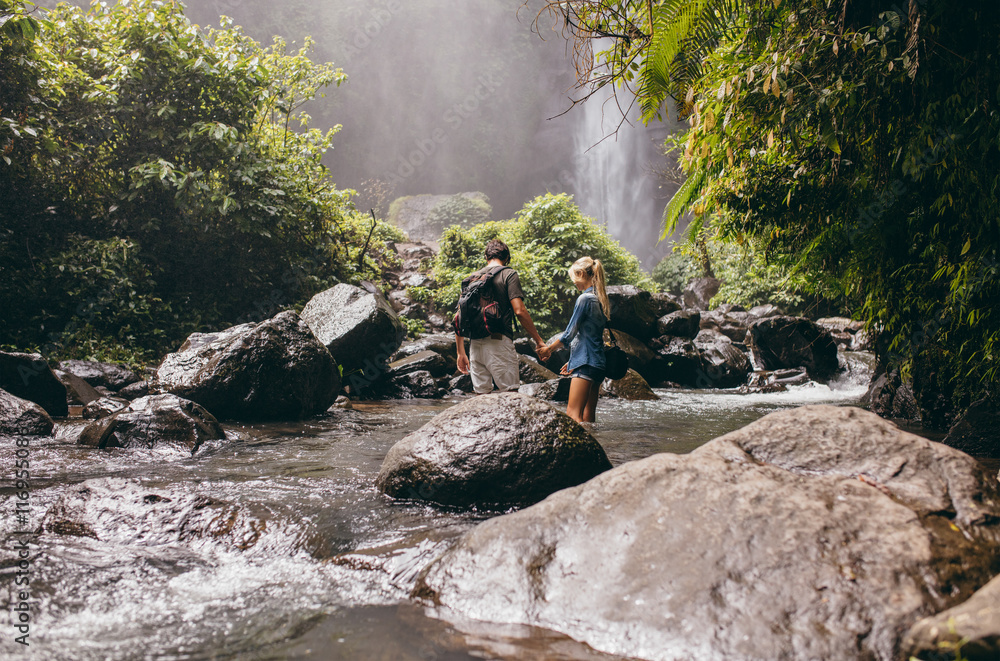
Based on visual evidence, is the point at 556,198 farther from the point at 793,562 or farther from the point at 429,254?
the point at 793,562

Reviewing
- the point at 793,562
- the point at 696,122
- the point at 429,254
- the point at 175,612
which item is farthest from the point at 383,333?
the point at 429,254

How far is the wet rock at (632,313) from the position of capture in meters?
12.4

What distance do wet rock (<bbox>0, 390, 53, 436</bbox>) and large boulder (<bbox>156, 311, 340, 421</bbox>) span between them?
133cm

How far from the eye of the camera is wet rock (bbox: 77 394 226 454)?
4926 millimetres

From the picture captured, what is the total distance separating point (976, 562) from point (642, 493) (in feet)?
3.83

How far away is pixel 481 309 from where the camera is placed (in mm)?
5152

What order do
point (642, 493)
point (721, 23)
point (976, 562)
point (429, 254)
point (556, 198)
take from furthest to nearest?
point (429, 254)
point (556, 198)
point (721, 23)
point (642, 493)
point (976, 562)

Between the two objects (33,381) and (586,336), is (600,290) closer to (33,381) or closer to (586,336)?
(586,336)

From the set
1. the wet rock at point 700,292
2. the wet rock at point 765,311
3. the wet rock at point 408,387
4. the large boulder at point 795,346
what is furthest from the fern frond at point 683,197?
the wet rock at point 700,292

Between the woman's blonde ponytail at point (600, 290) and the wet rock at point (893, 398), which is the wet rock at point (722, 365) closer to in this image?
the wet rock at point (893, 398)

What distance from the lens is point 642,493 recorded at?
2406 mm

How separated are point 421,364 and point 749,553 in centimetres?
855
